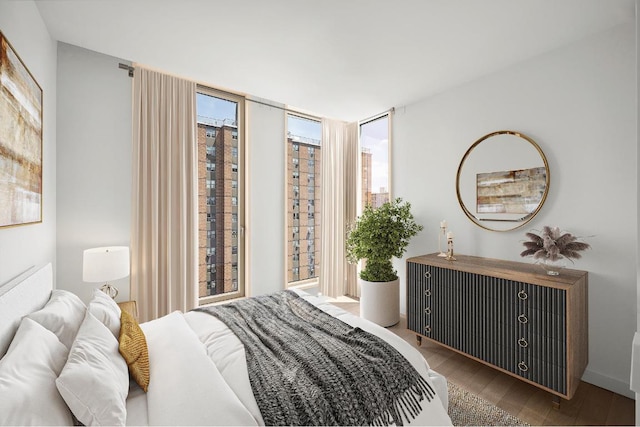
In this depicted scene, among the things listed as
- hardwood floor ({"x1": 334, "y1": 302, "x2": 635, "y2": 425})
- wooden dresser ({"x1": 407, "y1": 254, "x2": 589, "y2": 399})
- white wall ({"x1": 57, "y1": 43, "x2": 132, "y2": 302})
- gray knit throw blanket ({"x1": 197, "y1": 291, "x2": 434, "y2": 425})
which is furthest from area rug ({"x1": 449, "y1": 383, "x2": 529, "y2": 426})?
white wall ({"x1": 57, "y1": 43, "x2": 132, "y2": 302})

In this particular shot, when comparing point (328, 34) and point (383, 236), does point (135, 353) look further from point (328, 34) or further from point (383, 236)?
point (383, 236)

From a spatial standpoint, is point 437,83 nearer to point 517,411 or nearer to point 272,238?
point 272,238

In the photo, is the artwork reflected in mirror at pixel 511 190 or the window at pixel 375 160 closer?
the artwork reflected in mirror at pixel 511 190

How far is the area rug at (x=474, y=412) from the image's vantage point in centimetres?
177

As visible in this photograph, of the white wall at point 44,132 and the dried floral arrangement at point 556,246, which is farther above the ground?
the white wall at point 44,132

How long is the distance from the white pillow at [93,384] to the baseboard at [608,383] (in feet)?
9.76

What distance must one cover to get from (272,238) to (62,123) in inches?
88.5

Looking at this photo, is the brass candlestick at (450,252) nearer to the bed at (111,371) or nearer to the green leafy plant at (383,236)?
the green leafy plant at (383,236)

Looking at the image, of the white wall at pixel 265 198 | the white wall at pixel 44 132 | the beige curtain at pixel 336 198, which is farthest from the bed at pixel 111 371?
the beige curtain at pixel 336 198

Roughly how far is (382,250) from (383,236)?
158 millimetres

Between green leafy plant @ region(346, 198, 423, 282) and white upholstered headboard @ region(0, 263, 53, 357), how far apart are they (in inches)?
101

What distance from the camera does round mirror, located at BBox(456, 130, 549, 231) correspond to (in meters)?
2.38

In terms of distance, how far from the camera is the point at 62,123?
2.37 metres

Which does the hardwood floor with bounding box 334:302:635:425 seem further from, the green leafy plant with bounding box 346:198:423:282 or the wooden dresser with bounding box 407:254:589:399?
the green leafy plant with bounding box 346:198:423:282
